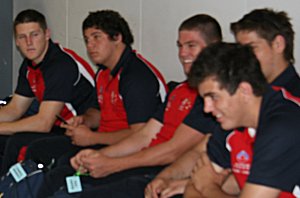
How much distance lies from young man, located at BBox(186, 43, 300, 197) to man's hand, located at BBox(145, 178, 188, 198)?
0.46m

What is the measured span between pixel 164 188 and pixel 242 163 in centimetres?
45

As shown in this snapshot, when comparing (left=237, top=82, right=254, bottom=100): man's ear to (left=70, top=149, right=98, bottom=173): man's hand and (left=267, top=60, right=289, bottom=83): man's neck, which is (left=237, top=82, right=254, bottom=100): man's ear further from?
(left=70, top=149, right=98, bottom=173): man's hand

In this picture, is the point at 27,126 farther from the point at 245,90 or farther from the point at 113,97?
the point at 245,90

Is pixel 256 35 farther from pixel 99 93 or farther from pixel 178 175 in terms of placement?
pixel 99 93

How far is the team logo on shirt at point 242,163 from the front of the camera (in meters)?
2.06

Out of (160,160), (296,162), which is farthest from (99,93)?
(296,162)

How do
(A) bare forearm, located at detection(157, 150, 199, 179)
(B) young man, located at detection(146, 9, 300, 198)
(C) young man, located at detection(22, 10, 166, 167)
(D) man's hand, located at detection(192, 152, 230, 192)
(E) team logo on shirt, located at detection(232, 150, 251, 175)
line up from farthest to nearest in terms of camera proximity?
(C) young man, located at detection(22, 10, 166, 167), (A) bare forearm, located at detection(157, 150, 199, 179), (B) young man, located at detection(146, 9, 300, 198), (D) man's hand, located at detection(192, 152, 230, 192), (E) team logo on shirt, located at detection(232, 150, 251, 175)

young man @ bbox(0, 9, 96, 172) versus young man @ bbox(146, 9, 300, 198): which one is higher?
young man @ bbox(146, 9, 300, 198)

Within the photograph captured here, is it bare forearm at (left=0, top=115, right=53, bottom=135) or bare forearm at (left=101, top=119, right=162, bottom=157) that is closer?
bare forearm at (left=101, top=119, right=162, bottom=157)

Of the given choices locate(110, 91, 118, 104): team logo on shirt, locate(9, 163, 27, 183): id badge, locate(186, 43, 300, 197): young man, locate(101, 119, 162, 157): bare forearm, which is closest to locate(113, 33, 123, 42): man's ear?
locate(110, 91, 118, 104): team logo on shirt

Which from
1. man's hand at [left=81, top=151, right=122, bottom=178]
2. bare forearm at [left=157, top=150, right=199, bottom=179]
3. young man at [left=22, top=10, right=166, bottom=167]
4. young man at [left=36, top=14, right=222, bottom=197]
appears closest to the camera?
bare forearm at [left=157, top=150, right=199, bottom=179]

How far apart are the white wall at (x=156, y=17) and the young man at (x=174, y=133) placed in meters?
0.51

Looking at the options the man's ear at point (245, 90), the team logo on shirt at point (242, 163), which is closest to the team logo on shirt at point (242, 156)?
the team logo on shirt at point (242, 163)

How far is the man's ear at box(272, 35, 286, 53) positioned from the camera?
7.94ft
